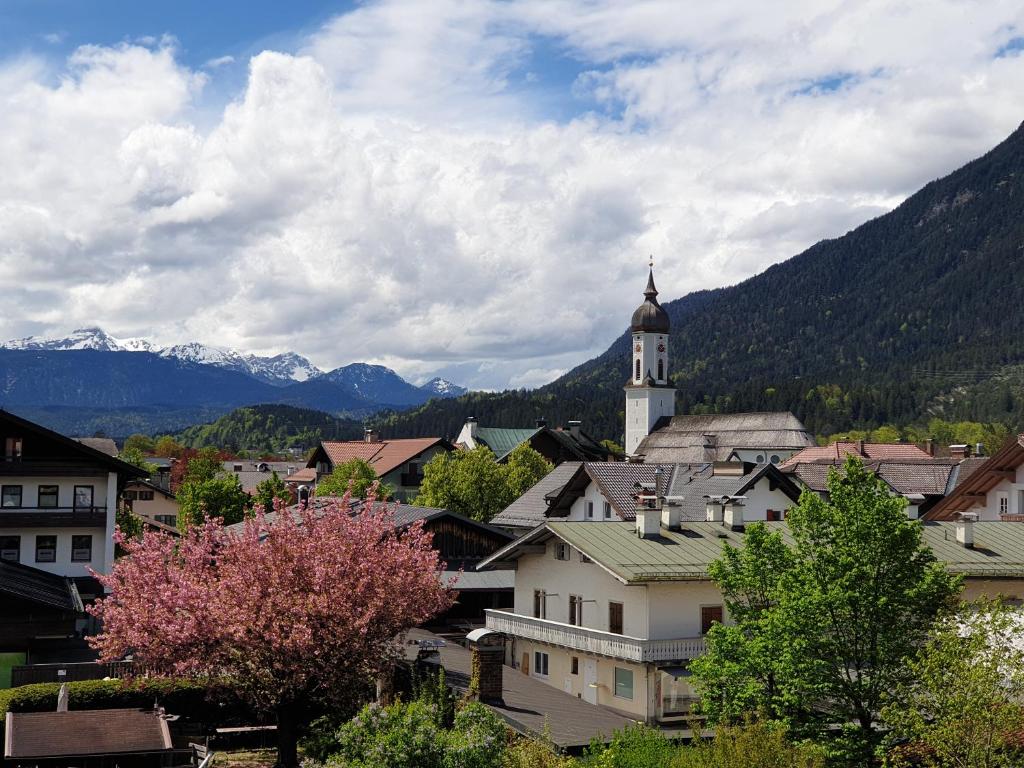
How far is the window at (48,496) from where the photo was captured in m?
52.8

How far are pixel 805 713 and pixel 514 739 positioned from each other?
745 centimetres

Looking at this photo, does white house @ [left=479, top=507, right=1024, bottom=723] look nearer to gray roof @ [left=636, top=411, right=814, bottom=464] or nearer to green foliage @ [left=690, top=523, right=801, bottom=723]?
green foliage @ [left=690, top=523, right=801, bottom=723]

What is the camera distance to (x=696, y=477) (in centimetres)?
7012

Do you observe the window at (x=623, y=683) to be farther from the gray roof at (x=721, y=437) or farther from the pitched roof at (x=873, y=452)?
the gray roof at (x=721, y=437)

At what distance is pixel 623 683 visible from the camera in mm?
38469

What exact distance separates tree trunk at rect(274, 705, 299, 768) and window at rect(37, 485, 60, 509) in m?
25.9

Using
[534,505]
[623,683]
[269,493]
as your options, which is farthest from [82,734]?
[269,493]

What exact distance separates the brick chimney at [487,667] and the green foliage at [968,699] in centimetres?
1077

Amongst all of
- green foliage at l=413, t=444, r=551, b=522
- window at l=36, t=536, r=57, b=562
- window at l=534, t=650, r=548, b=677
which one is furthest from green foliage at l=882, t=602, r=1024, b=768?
green foliage at l=413, t=444, r=551, b=522

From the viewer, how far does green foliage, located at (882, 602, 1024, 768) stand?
78.3 feet

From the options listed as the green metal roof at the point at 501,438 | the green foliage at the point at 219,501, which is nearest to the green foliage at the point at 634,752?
the green foliage at the point at 219,501

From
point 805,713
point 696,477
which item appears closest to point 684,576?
point 805,713

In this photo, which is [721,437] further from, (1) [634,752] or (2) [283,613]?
(1) [634,752]

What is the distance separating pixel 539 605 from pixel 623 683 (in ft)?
21.6
